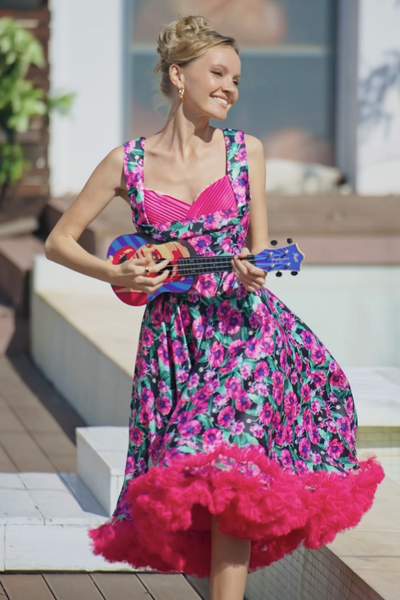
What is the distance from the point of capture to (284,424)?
8.36ft

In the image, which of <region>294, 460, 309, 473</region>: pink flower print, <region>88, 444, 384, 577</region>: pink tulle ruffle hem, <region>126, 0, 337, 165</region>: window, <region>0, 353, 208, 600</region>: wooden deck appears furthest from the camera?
<region>126, 0, 337, 165</region>: window

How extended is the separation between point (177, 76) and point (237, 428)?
87 centimetres

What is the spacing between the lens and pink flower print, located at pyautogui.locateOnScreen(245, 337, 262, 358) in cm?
249

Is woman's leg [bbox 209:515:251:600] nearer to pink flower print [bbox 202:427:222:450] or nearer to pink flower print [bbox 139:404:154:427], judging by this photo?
pink flower print [bbox 202:427:222:450]

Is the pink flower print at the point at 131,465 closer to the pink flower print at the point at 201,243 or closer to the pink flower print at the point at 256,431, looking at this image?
the pink flower print at the point at 256,431

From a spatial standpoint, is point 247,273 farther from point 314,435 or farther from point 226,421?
point 314,435

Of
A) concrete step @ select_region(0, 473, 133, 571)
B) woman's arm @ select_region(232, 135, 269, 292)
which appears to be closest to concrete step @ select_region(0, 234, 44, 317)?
concrete step @ select_region(0, 473, 133, 571)

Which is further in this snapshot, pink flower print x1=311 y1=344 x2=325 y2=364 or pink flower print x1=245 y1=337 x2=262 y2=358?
pink flower print x1=311 y1=344 x2=325 y2=364

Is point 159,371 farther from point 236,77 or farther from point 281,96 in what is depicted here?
point 281,96

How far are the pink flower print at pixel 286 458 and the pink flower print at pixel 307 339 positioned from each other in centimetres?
30

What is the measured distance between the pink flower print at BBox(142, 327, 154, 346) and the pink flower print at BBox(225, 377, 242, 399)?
25cm

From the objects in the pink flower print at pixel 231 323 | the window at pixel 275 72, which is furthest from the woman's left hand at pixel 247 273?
the window at pixel 275 72

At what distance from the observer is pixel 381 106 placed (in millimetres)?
8500

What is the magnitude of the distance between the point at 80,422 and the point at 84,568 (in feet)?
6.30
